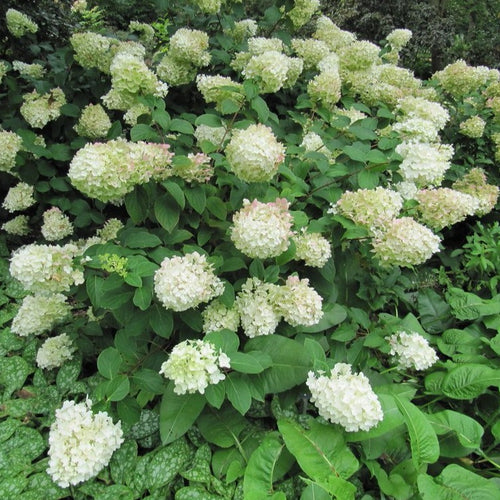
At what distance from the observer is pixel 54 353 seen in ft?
7.12

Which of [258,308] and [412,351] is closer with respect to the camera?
[258,308]

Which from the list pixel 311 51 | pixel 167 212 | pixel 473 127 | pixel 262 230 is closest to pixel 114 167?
pixel 167 212

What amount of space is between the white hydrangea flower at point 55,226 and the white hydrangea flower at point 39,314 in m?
0.53

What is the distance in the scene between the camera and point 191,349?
4.64ft

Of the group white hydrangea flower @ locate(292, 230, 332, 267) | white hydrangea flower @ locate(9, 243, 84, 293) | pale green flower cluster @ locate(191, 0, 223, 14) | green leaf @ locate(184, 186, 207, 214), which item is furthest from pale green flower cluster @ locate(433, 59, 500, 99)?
white hydrangea flower @ locate(9, 243, 84, 293)

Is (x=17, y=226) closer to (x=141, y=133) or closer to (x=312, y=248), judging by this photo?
(x=141, y=133)

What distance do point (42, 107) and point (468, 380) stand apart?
2701 millimetres

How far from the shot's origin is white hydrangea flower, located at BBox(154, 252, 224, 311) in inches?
58.4

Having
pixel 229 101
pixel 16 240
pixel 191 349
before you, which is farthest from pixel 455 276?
pixel 16 240

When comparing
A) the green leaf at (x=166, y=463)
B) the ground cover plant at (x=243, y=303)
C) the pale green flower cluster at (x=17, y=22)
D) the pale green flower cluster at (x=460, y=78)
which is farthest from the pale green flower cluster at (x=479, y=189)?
the pale green flower cluster at (x=17, y=22)

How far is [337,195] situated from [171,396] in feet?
3.86

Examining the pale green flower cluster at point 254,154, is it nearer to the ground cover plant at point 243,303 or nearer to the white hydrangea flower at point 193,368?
the ground cover plant at point 243,303

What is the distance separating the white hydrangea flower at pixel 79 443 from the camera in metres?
1.45

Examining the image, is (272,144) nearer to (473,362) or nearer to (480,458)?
(473,362)
